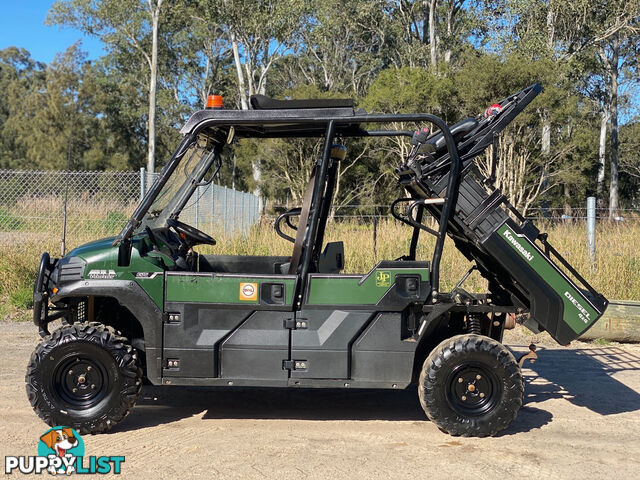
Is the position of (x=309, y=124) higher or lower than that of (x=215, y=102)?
lower

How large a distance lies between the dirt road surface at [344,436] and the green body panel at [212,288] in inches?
40.1

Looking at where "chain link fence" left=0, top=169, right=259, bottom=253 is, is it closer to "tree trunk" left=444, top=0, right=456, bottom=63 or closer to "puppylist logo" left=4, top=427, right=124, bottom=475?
"puppylist logo" left=4, top=427, right=124, bottom=475

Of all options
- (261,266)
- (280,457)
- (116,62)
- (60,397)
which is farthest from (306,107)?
(116,62)

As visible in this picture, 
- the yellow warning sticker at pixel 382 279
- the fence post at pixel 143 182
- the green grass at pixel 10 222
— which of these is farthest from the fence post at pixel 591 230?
the green grass at pixel 10 222

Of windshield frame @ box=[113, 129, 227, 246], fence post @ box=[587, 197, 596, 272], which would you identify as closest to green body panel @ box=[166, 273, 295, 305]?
windshield frame @ box=[113, 129, 227, 246]

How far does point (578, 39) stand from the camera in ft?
92.5

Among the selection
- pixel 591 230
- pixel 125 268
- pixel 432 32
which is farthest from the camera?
pixel 432 32

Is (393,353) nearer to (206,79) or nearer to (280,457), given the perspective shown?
(280,457)

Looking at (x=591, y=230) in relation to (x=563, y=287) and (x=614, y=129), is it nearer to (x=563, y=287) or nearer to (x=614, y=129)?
(x=563, y=287)

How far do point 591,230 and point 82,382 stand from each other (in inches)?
309

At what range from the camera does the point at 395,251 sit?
33.8 ft

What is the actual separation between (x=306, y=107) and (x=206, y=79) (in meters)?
41.3

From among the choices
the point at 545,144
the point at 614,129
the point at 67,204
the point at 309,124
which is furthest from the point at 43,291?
the point at 614,129

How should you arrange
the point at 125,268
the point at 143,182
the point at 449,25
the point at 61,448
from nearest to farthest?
1. the point at 61,448
2. the point at 125,268
3. the point at 143,182
4. the point at 449,25
